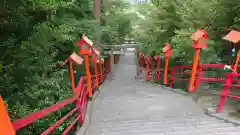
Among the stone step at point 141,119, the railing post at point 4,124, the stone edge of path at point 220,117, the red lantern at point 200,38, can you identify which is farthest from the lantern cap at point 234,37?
the railing post at point 4,124

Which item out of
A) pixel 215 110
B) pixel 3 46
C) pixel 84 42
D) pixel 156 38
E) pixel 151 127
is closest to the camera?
pixel 3 46

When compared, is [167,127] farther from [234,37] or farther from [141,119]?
[234,37]

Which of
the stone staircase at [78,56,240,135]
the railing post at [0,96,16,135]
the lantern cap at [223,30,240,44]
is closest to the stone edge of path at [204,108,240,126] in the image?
the stone staircase at [78,56,240,135]

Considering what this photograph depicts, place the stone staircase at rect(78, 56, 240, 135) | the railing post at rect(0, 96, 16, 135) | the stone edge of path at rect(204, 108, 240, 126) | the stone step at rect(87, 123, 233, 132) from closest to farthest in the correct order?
the railing post at rect(0, 96, 16, 135), the stone staircase at rect(78, 56, 240, 135), the stone step at rect(87, 123, 233, 132), the stone edge of path at rect(204, 108, 240, 126)

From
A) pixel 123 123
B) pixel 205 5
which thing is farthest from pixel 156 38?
pixel 123 123

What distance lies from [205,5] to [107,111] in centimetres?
554

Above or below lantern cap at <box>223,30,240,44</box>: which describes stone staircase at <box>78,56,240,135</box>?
below

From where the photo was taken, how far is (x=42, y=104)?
6738mm

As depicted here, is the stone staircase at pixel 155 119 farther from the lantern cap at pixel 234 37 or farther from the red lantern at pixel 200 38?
the lantern cap at pixel 234 37

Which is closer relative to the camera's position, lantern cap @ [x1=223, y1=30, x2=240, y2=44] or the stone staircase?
the stone staircase

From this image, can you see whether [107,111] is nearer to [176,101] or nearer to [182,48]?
[176,101]

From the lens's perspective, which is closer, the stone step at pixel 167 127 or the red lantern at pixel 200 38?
the stone step at pixel 167 127

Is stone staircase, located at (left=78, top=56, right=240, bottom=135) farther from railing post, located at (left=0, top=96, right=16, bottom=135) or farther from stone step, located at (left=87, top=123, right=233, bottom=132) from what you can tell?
railing post, located at (left=0, top=96, right=16, bottom=135)

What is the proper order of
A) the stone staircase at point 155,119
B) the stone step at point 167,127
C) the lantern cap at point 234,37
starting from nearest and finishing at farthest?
the stone staircase at point 155,119, the stone step at point 167,127, the lantern cap at point 234,37
